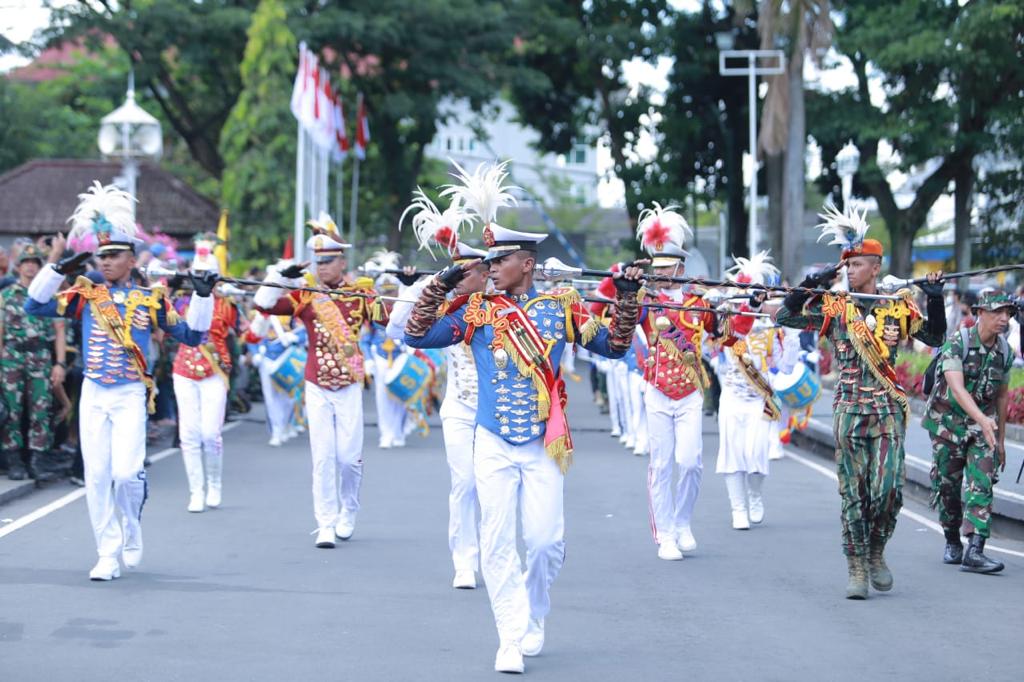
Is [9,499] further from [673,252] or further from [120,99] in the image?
[120,99]

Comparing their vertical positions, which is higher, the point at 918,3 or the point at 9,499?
the point at 918,3

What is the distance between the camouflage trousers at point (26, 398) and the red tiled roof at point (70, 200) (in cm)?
2605

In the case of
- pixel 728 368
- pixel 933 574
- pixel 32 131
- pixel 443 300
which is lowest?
pixel 933 574

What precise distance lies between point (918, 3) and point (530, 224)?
41.8m

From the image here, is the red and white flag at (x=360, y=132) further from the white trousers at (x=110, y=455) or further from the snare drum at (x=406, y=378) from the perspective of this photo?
the white trousers at (x=110, y=455)

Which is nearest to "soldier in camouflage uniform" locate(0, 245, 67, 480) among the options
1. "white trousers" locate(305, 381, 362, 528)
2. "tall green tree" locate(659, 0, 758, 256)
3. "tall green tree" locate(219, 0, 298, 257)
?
"white trousers" locate(305, 381, 362, 528)

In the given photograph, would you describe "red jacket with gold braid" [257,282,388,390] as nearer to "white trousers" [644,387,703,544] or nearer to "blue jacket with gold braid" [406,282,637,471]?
"white trousers" [644,387,703,544]

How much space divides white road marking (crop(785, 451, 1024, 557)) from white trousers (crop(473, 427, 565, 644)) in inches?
195

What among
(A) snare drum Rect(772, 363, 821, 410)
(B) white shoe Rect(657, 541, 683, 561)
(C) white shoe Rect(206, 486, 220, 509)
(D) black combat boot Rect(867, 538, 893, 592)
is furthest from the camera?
(A) snare drum Rect(772, 363, 821, 410)

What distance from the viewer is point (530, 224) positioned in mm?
73375

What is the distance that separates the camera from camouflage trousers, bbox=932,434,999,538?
10.4 metres

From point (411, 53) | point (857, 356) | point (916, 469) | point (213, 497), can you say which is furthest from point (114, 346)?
point (411, 53)

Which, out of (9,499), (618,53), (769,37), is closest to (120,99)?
(618,53)

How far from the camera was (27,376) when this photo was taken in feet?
47.5
